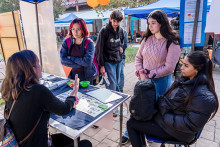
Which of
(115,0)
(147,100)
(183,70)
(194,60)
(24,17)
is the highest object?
(115,0)

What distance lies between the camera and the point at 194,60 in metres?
1.37

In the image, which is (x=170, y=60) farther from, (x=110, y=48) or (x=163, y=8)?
(x=163, y=8)

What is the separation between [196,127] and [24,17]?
360 cm

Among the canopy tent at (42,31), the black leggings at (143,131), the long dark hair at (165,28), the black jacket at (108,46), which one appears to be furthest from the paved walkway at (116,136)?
the canopy tent at (42,31)

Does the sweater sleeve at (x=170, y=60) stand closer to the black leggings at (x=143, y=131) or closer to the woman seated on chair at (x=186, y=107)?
the woman seated on chair at (x=186, y=107)

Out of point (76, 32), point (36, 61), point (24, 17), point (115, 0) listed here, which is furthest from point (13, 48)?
point (115, 0)

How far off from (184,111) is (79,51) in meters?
1.58

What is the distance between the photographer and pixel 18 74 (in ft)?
3.63

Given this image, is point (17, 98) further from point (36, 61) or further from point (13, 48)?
point (13, 48)

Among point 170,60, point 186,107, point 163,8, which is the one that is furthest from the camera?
point 163,8

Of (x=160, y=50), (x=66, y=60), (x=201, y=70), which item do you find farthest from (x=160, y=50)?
(x=66, y=60)

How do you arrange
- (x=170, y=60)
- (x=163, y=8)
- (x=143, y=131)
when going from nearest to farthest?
(x=143, y=131) → (x=170, y=60) → (x=163, y=8)

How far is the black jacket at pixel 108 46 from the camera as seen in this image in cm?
263

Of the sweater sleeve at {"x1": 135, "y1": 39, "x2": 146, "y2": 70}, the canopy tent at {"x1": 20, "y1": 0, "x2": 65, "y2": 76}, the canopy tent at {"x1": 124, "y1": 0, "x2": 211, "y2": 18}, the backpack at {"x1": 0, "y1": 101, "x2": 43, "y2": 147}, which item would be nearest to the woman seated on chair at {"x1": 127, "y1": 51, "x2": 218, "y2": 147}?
the sweater sleeve at {"x1": 135, "y1": 39, "x2": 146, "y2": 70}
